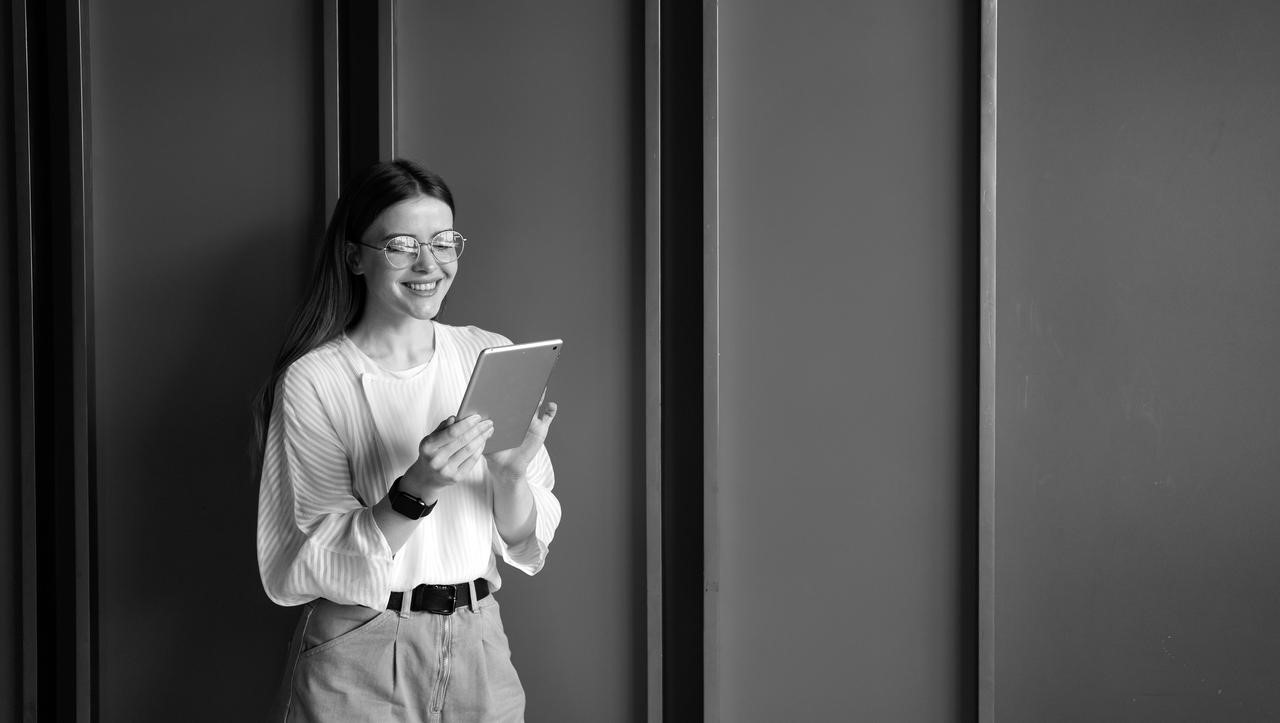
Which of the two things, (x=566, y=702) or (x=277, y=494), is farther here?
(x=566, y=702)

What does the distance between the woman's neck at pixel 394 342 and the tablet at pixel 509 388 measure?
0.81 feet

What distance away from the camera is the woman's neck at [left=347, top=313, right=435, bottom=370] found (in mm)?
1603

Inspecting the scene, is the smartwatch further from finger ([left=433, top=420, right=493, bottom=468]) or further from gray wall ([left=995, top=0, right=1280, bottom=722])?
gray wall ([left=995, top=0, right=1280, bottom=722])

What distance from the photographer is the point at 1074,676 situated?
1783 millimetres

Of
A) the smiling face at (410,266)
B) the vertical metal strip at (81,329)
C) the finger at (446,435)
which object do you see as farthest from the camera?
the vertical metal strip at (81,329)

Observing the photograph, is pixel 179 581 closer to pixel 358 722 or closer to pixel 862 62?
pixel 358 722

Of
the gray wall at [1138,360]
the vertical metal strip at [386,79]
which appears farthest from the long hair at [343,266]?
the gray wall at [1138,360]

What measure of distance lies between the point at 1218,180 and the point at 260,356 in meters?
2.11

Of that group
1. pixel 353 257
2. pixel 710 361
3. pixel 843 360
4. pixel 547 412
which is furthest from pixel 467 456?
pixel 843 360

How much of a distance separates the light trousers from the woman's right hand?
0.27 m

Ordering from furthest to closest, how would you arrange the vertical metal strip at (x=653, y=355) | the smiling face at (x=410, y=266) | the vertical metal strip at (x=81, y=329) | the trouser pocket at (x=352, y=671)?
the vertical metal strip at (x=81, y=329) < the vertical metal strip at (x=653, y=355) < the smiling face at (x=410, y=266) < the trouser pocket at (x=352, y=671)

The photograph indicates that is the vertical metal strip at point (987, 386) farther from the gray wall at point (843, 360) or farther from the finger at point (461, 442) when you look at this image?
the finger at point (461, 442)

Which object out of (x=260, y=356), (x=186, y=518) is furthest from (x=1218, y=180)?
(x=186, y=518)

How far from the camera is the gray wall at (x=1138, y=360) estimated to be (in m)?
1.72
